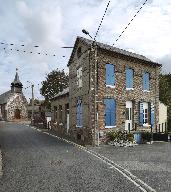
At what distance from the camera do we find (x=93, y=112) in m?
25.2

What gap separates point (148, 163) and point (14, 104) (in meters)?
60.7

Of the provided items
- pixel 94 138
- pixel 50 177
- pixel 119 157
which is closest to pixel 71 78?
pixel 94 138

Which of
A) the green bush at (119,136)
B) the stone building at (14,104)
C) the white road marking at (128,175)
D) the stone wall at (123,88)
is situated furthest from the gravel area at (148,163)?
the stone building at (14,104)

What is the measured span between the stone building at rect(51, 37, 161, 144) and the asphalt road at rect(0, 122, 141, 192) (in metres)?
6.36

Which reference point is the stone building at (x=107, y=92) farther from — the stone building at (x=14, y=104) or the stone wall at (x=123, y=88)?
the stone building at (x=14, y=104)

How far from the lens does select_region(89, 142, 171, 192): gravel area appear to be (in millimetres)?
12531

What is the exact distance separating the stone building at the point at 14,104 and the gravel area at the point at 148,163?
5367 centimetres

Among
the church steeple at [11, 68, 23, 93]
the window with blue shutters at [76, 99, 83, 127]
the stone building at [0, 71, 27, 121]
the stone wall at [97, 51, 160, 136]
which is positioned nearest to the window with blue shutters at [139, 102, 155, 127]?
the stone wall at [97, 51, 160, 136]

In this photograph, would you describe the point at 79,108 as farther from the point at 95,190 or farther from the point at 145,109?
the point at 95,190

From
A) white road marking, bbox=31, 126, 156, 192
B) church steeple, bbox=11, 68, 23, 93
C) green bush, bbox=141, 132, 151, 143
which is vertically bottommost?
white road marking, bbox=31, 126, 156, 192

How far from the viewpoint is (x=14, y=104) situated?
243 ft

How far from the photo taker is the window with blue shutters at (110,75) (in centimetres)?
2670

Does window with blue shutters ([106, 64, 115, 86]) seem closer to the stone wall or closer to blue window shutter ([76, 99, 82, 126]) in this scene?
the stone wall

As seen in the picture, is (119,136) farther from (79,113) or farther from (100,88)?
(79,113)
